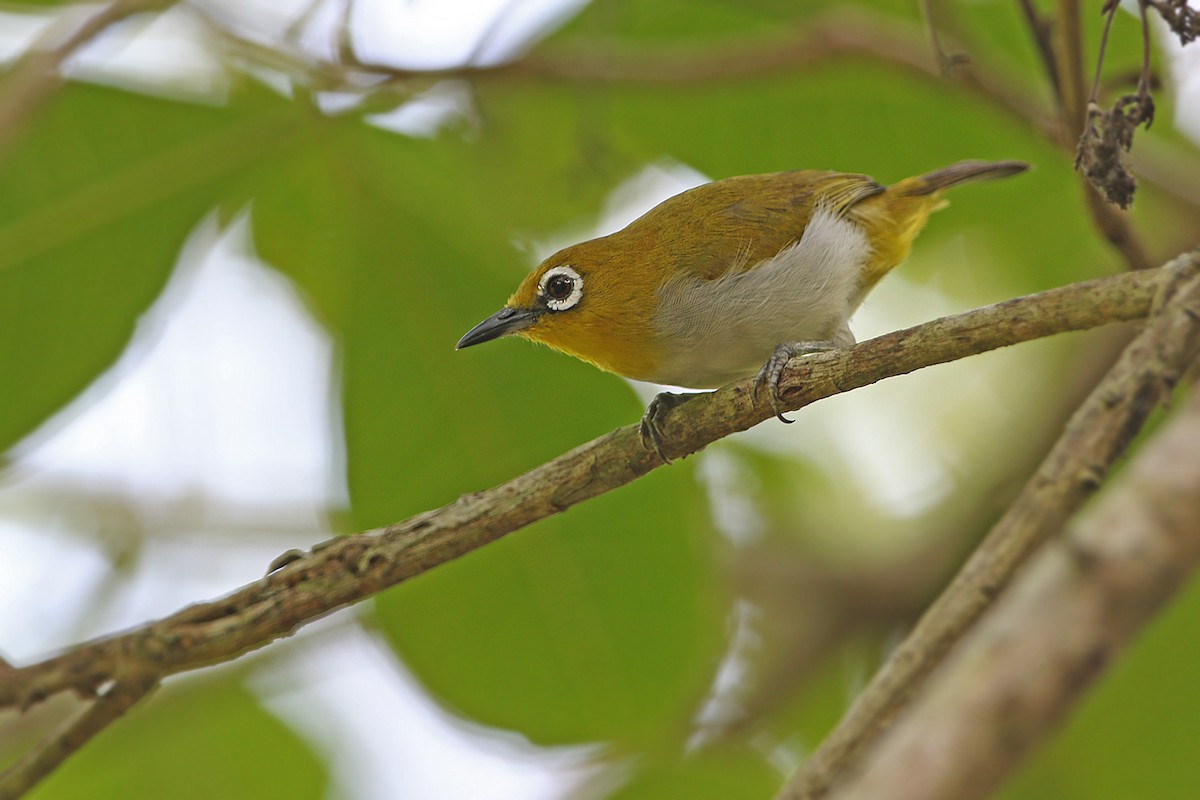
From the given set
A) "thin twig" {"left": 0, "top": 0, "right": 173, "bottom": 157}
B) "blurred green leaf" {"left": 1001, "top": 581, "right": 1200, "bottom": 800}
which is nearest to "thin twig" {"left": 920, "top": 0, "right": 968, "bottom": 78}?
"blurred green leaf" {"left": 1001, "top": 581, "right": 1200, "bottom": 800}

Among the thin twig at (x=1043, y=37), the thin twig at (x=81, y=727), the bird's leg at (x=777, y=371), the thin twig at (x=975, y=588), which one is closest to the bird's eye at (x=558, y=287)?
the bird's leg at (x=777, y=371)

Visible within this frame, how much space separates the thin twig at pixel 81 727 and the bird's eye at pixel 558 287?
72.1 inches

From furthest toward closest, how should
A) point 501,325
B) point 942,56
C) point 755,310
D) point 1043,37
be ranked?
point 501,325 < point 755,310 < point 942,56 < point 1043,37

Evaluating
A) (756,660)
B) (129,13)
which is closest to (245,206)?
(129,13)

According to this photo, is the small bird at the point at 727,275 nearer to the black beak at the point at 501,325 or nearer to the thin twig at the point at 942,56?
the black beak at the point at 501,325

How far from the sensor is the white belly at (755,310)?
3.50 meters

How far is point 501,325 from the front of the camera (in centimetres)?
379

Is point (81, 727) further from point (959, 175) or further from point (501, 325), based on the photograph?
point (959, 175)

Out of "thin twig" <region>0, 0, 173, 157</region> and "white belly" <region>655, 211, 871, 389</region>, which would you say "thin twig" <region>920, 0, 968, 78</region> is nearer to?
"white belly" <region>655, 211, 871, 389</region>

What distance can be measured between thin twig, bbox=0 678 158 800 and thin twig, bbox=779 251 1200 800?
1.32 meters

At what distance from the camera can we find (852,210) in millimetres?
3861

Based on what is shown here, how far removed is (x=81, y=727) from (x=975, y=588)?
178cm

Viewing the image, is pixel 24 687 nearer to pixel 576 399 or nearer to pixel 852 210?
pixel 576 399

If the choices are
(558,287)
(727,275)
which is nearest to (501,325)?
(558,287)
